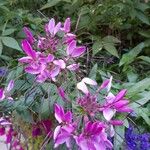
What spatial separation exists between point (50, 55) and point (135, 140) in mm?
385

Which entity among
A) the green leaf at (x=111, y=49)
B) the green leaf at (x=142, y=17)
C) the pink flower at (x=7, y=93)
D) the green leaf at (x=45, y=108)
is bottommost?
the green leaf at (x=111, y=49)

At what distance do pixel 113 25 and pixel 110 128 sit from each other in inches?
32.3

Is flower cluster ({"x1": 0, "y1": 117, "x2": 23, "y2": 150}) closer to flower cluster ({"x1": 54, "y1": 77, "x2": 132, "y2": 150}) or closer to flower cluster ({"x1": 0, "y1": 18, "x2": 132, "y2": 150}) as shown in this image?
flower cluster ({"x1": 0, "y1": 18, "x2": 132, "y2": 150})

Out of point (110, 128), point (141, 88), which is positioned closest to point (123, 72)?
point (141, 88)

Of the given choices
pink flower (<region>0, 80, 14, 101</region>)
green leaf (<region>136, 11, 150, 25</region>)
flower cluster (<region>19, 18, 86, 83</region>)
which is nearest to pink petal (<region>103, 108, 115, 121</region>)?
flower cluster (<region>19, 18, 86, 83</region>)

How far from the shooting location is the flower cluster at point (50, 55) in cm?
101

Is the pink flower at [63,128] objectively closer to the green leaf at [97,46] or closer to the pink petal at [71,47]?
the pink petal at [71,47]

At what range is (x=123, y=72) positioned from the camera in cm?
160

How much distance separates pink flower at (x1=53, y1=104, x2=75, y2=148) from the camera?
0.93 metres

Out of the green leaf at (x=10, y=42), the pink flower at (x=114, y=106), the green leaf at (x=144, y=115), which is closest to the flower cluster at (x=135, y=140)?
the green leaf at (x=144, y=115)

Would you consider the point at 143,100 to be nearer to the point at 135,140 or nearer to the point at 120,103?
the point at 135,140

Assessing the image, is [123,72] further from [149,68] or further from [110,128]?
[110,128]

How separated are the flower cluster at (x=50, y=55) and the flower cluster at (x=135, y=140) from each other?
12.0 inches

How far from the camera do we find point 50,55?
1.02m
